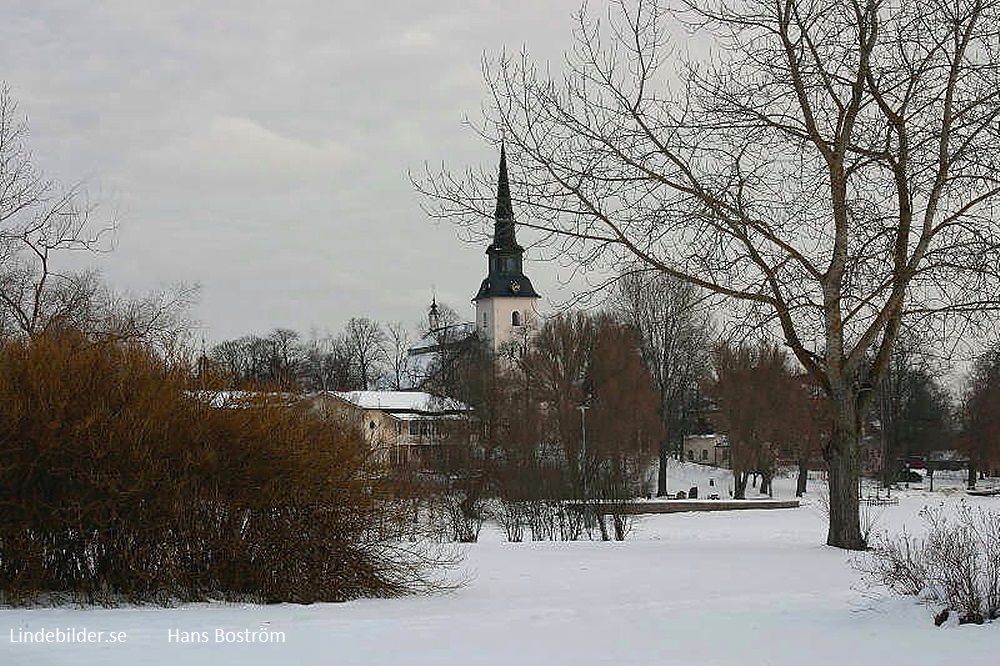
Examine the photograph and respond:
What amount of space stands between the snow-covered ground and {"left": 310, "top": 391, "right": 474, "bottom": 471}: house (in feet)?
6.77

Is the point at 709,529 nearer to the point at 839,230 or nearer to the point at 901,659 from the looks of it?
the point at 839,230

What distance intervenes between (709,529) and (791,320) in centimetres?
1708

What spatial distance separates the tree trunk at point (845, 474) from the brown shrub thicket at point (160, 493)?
29.6 ft

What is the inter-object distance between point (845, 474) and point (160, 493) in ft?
37.1

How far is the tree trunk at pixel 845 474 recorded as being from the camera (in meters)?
18.3

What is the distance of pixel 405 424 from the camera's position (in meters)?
51.2

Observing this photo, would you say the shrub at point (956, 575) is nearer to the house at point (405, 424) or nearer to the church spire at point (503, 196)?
the house at point (405, 424)

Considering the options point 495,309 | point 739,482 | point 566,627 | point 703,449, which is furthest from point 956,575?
point 495,309

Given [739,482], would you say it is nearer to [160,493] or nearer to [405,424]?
[405,424]

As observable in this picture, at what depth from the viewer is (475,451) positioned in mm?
41094

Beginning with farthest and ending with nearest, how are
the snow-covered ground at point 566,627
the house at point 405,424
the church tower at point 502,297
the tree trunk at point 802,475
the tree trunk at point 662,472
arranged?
the church tower at point 502,297 → the tree trunk at point 662,472 → the tree trunk at point 802,475 → the house at point 405,424 → the snow-covered ground at point 566,627

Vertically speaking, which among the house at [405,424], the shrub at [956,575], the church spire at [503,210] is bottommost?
the shrub at [956,575]

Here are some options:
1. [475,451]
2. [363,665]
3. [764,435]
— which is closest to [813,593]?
[363,665]

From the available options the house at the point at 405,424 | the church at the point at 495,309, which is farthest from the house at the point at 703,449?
the house at the point at 405,424
